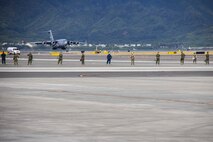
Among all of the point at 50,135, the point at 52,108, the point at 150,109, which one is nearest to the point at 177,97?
the point at 150,109

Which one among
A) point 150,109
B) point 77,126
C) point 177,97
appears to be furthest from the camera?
point 177,97

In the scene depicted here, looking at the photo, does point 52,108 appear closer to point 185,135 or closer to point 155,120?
point 155,120

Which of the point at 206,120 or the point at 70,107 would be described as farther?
the point at 70,107

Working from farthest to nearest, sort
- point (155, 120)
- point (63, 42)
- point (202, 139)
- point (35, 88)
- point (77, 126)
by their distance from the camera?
1. point (63, 42)
2. point (35, 88)
3. point (155, 120)
4. point (77, 126)
5. point (202, 139)

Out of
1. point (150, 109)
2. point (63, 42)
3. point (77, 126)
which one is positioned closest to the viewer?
point (77, 126)

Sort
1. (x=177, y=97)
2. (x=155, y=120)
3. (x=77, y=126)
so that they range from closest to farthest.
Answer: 1. (x=77, y=126)
2. (x=155, y=120)
3. (x=177, y=97)

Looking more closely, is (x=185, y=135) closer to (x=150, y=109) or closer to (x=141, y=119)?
(x=141, y=119)

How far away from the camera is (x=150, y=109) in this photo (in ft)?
74.4

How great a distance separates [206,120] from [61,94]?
38.0 ft

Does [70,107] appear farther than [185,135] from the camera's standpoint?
Yes

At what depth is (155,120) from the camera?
19312 millimetres

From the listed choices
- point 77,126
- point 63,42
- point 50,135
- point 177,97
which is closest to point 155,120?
point 77,126

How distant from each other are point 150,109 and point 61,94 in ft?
26.2

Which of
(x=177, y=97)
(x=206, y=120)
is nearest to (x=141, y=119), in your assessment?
(x=206, y=120)
